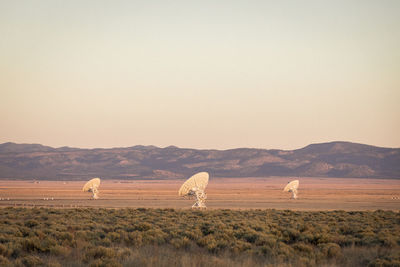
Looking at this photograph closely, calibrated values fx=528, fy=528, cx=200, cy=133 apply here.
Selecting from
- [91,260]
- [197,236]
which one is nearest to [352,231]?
[197,236]

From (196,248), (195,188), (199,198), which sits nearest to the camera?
(196,248)

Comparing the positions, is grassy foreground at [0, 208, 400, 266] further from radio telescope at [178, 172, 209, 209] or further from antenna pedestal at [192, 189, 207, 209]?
antenna pedestal at [192, 189, 207, 209]

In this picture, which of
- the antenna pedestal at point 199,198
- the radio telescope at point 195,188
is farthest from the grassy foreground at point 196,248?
the antenna pedestal at point 199,198

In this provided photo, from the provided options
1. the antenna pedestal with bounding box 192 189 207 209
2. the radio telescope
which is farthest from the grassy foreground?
the antenna pedestal with bounding box 192 189 207 209

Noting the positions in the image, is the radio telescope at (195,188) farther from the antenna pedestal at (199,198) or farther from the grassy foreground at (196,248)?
the grassy foreground at (196,248)

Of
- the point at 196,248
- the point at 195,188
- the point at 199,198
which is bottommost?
the point at 196,248

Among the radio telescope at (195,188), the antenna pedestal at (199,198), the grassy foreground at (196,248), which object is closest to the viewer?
the grassy foreground at (196,248)

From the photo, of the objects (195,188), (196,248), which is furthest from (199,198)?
(196,248)

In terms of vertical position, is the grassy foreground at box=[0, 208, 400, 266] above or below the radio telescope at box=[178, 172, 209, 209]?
below

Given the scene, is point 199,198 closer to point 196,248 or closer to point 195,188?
point 195,188

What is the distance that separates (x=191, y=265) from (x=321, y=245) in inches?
259

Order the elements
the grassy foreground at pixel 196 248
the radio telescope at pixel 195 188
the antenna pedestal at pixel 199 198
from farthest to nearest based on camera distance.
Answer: the antenna pedestal at pixel 199 198 → the radio telescope at pixel 195 188 → the grassy foreground at pixel 196 248

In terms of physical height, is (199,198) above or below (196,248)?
above

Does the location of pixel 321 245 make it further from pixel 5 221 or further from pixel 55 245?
pixel 5 221
